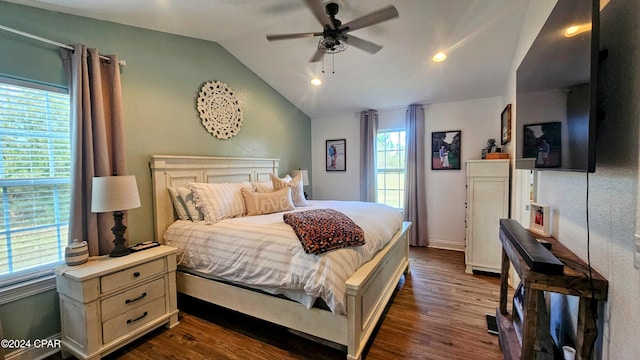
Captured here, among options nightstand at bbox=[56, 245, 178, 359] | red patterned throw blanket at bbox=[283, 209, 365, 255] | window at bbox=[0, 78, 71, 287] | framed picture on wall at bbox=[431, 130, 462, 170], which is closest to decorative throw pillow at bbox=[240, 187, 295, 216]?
red patterned throw blanket at bbox=[283, 209, 365, 255]

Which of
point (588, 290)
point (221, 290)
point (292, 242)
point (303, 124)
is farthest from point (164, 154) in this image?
point (588, 290)

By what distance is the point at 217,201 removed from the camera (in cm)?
253

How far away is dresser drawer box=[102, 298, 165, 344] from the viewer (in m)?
1.81

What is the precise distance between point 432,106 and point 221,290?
391 cm

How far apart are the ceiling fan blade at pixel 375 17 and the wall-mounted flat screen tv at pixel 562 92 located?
0.90 meters

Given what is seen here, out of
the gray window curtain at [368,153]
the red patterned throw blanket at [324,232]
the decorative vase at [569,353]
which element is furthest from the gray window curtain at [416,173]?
the decorative vase at [569,353]

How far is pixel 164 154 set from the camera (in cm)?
266

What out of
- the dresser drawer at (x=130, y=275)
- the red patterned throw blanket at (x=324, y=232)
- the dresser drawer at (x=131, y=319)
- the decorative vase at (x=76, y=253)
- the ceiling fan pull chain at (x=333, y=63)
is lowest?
the dresser drawer at (x=131, y=319)

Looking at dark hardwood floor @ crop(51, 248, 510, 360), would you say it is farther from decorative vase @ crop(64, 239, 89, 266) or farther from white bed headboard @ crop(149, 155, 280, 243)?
white bed headboard @ crop(149, 155, 280, 243)

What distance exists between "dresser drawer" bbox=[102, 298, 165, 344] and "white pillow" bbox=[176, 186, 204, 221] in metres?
0.74

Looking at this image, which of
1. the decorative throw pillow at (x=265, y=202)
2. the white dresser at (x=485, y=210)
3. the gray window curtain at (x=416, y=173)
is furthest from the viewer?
the gray window curtain at (x=416, y=173)

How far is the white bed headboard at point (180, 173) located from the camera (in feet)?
8.32

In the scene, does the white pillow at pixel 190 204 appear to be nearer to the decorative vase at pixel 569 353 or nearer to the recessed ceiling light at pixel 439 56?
the decorative vase at pixel 569 353

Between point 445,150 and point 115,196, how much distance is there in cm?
417
